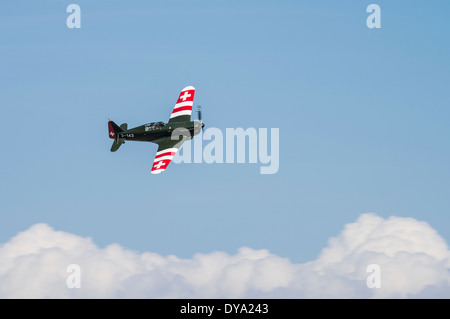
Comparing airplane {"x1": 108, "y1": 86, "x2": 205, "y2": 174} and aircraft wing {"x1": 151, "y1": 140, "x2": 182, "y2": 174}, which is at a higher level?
airplane {"x1": 108, "y1": 86, "x2": 205, "y2": 174}

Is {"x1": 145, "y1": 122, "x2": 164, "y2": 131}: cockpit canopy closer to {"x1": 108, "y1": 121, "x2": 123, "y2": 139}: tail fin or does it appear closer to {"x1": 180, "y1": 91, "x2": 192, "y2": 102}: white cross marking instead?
{"x1": 108, "y1": 121, "x2": 123, "y2": 139}: tail fin

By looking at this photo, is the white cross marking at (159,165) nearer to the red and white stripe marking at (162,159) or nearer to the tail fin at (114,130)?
the red and white stripe marking at (162,159)

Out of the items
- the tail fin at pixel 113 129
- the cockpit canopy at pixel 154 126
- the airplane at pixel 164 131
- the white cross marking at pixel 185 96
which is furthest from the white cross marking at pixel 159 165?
the white cross marking at pixel 185 96

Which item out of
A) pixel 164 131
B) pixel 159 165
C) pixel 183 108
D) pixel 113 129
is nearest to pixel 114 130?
pixel 113 129

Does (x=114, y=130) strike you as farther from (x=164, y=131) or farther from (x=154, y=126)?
(x=164, y=131)

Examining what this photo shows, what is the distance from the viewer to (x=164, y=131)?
87625mm

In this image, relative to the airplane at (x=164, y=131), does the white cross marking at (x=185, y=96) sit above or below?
above

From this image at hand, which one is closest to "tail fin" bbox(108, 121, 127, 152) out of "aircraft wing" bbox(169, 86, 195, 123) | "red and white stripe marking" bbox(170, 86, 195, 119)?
"aircraft wing" bbox(169, 86, 195, 123)

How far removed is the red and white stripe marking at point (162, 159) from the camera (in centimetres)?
8250

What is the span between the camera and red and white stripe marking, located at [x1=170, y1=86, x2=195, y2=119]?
91.8 meters

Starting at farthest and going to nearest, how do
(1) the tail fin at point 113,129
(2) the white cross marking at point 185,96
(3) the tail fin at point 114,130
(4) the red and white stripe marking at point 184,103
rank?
(2) the white cross marking at point 185,96 < (4) the red and white stripe marking at point 184,103 < (1) the tail fin at point 113,129 < (3) the tail fin at point 114,130

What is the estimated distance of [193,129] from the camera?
3406 inches
